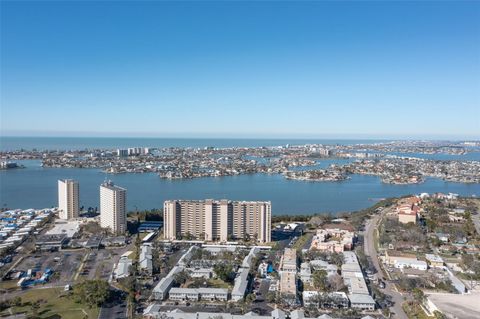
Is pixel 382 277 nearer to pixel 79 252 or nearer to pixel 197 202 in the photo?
pixel 197 202

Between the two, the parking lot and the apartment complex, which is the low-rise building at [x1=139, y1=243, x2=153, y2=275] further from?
the apartment complex

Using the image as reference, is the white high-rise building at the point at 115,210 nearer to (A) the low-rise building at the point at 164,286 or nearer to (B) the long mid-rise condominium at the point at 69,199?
(B) the long mid-rise condominium at the point at 69,199

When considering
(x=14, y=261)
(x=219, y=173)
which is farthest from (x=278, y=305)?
(x=219, y=173)

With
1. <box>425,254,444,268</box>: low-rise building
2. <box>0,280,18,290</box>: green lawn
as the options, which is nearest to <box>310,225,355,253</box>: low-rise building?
<box>425,254,444,268</box>: low-rise building

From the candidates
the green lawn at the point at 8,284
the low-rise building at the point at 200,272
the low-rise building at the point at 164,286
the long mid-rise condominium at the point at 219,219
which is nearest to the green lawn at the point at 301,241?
the long mid-rise condominium at the point at 219,219

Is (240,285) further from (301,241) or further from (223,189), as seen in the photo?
(223,189)

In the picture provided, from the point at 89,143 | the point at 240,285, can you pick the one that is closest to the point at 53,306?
the point at 240,285
